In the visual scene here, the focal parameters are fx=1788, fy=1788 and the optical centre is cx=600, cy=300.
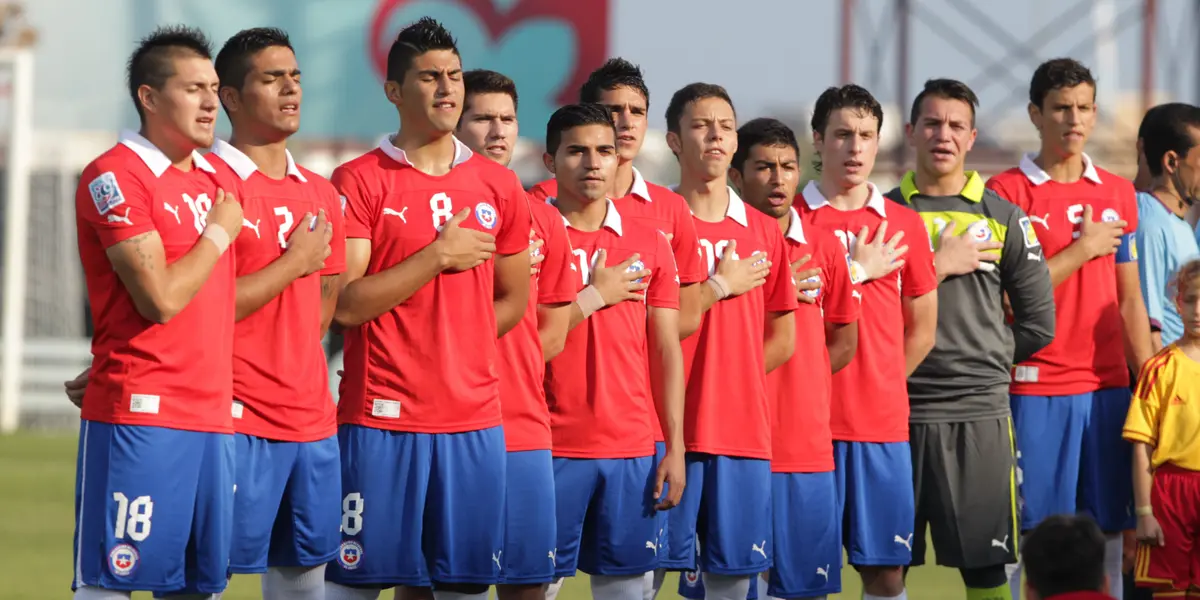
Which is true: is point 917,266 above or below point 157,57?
below

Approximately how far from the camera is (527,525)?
22.2 feet

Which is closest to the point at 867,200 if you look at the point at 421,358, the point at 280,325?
the point at 421,358

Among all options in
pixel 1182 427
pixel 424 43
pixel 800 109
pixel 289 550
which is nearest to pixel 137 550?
pixel 289 550

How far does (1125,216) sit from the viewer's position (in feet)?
29.2

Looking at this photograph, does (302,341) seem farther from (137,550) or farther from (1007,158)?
(1007,158)

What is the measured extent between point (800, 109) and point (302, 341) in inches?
1773

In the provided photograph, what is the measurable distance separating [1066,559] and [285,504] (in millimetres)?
2886

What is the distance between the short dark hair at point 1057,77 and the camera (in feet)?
28.8

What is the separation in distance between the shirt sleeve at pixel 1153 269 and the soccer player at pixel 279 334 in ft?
14.7

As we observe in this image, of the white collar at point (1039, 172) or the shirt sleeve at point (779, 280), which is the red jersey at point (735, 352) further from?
the white collar at point (1039, 172)

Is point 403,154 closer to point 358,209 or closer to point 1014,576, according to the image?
point 358,209

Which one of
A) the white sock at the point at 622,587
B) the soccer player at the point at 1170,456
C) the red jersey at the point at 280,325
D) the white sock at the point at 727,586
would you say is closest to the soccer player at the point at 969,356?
the soccer player at the point at 1170,456

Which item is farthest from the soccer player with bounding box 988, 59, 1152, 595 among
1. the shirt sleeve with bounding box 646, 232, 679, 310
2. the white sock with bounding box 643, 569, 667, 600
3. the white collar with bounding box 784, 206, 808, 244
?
the shirt sleeve with bounding box 646, 232, 679, 310

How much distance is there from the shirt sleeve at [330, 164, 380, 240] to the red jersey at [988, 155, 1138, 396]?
12.0 ft
